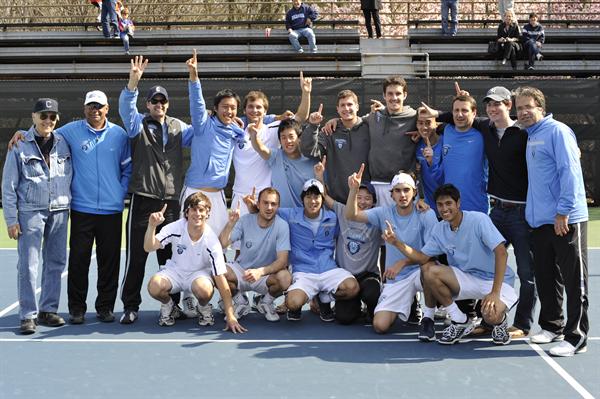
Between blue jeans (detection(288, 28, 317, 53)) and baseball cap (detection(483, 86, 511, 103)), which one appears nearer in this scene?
baseball cap (detection(483, 86, 511, 103))

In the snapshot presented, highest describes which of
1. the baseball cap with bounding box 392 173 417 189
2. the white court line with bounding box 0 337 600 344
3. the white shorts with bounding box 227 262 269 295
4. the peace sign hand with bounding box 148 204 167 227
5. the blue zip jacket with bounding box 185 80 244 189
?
the blue zip jacket with bounding box 185 80 244 189

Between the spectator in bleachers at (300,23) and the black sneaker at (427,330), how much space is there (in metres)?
14.0

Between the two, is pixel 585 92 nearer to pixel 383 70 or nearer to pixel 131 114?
pixel 383 70

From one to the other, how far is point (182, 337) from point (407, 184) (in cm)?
212

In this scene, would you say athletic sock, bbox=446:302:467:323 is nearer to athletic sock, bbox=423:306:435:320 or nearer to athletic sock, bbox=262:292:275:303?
athletic sock, bbox=423:306:435:320

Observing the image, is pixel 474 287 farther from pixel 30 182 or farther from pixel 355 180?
pixel 30 182

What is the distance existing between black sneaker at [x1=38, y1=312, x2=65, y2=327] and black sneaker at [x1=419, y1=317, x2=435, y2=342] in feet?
9.41

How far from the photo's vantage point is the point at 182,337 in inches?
241

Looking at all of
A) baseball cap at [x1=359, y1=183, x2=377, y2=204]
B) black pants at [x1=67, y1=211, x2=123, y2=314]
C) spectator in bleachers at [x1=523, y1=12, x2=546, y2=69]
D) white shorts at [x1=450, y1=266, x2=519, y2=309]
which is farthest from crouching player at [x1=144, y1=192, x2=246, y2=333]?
spectator in bleachers at [x1=523, y1=12, x2=546, y2=69]

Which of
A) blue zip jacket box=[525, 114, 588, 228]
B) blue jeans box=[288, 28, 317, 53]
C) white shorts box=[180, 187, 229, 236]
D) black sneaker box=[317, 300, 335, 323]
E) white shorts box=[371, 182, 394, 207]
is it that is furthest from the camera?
blue jeans box=[288, 28, 317, 53]

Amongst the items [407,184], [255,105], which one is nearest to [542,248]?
[407,184]

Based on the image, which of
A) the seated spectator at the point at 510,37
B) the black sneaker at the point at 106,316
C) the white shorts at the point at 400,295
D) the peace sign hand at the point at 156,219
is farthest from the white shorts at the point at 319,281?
the seated spectator at the point at 510,37

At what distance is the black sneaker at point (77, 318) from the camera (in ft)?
21.4

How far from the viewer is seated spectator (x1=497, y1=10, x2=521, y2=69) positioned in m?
18.4
